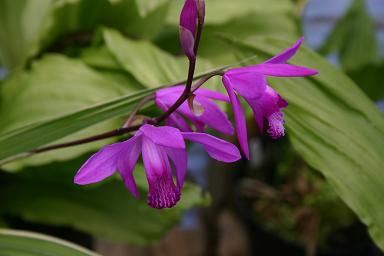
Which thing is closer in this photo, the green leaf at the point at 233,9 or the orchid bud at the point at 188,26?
the orchid bud at the point at 188,26

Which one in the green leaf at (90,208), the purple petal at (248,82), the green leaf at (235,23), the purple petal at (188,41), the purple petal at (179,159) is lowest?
the green leaf at (90,208)

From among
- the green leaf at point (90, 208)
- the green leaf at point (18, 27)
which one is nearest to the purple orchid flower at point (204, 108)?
the green leaf at point (90, 208)

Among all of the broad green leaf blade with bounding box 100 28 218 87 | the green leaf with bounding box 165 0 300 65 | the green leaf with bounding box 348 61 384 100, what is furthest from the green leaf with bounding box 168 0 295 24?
the green leaf with bounding box 348 61 384 100

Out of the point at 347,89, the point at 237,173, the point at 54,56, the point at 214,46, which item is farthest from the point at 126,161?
the point at 237,173

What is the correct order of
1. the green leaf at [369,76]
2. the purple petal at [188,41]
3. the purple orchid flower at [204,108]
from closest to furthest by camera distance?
the purple petal at [188,41]
the purple orchid flower at [204,108]
the green leaf at [369,76]

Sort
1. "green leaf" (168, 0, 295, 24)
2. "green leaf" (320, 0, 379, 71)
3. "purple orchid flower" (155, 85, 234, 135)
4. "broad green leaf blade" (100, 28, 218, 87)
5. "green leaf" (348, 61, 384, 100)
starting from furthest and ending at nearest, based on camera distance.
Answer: "green leaf" (320, 0, 379, 71), "green leaf" (348, 61, 384, 100), "green leaf" (168, 0, 295, 24), "broad green leaf blade" (100, 28, 218, 87), "purple orchid flower" (155, 85, 234, 135)

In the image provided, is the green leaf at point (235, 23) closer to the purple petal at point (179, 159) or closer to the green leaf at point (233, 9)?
the green leaf at point (233, 9)

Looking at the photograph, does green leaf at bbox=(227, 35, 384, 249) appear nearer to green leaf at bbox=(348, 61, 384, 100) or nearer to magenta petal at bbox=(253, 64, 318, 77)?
magenta petal at bbox=(253, 64, 318, 77)

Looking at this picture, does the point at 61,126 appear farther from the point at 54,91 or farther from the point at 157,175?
the point at 54,91
